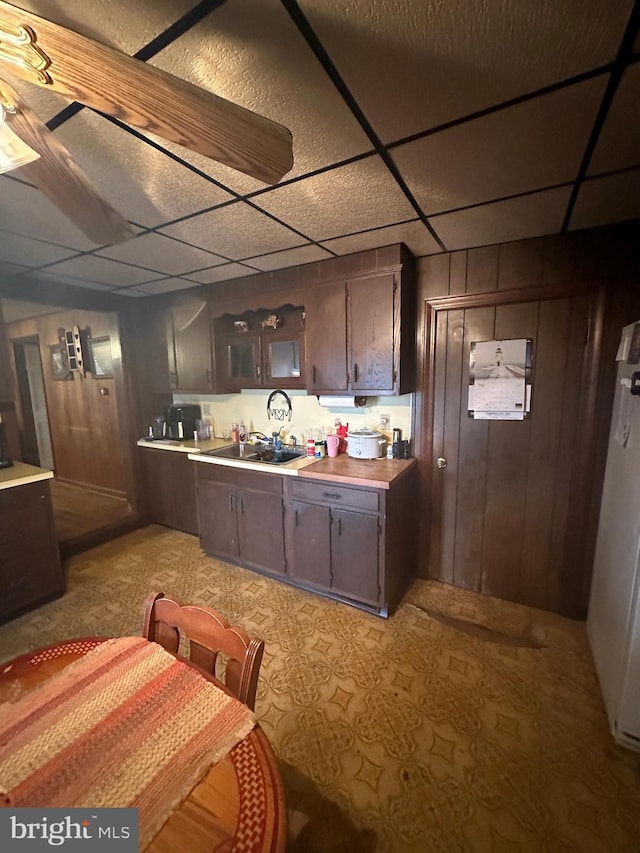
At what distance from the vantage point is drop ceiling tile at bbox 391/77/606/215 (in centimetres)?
106

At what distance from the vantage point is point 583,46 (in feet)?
2.81

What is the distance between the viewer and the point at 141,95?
708mm

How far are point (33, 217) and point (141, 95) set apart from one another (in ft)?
5.01

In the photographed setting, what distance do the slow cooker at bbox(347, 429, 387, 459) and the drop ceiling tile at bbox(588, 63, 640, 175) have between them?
1.76 metres

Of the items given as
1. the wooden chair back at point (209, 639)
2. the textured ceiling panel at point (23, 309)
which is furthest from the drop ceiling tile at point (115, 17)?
the textured ceiling panel at point (23, 309)

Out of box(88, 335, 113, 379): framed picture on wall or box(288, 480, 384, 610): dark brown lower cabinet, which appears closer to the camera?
box(288, 480, 384, 610): dark brown lower cabinet

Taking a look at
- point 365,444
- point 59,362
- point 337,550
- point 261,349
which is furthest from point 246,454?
point 59,362

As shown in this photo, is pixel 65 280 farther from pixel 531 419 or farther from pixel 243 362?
pixel 531 419

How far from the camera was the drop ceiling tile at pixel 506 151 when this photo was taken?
1.06m

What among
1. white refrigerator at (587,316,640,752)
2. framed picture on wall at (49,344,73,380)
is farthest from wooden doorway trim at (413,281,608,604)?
framed picture on wall at (49,344,73,380)

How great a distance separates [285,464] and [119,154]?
1855mm

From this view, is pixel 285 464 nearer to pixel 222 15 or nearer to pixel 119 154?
pixel 119 154

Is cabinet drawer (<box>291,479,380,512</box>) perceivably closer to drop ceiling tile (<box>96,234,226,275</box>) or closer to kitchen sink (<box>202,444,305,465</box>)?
kitchen sink (<box>202,444,305,465</box>)

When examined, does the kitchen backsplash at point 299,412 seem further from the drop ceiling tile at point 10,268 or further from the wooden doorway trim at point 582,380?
the drop ceiling tile at point 10,268
